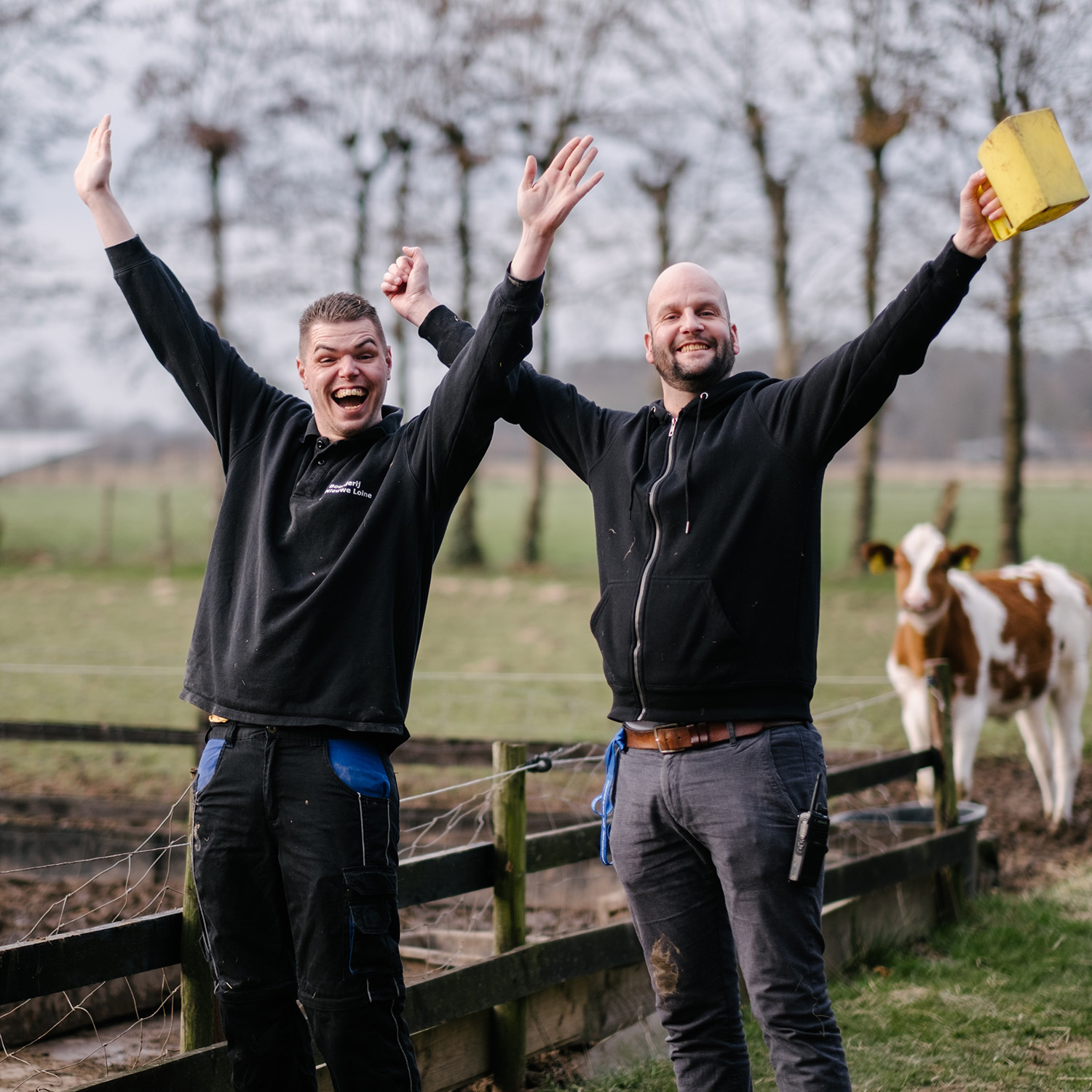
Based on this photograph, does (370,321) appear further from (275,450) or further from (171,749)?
(171,749)

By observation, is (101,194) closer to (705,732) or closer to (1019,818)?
→ (705,732)

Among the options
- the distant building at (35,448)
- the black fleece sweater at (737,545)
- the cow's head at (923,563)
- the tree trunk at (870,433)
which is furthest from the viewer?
the distant building at (35,448)

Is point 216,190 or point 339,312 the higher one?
point 216,190

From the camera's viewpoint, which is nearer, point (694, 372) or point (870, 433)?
point (694, 372)

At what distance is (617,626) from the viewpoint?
261 cm

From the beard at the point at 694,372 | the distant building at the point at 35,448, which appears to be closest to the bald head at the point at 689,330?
the beard at the point at 694,372

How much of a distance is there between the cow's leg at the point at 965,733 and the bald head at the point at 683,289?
188 inches

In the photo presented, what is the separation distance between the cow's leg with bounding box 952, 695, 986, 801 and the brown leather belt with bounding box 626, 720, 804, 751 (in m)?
4.66

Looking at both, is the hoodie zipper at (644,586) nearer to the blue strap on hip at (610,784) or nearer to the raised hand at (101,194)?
the blue strap on hip at (610,784)

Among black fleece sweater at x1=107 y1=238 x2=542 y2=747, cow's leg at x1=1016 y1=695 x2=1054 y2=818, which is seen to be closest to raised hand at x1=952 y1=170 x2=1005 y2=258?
black fleece sweater at x1=107 y1=238 x2=542 y2=747

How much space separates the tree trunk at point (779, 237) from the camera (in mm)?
17375

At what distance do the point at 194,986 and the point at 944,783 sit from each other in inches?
145

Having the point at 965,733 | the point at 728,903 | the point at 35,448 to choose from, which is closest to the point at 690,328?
the point at 728,903

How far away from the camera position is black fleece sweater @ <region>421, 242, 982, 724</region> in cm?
246
